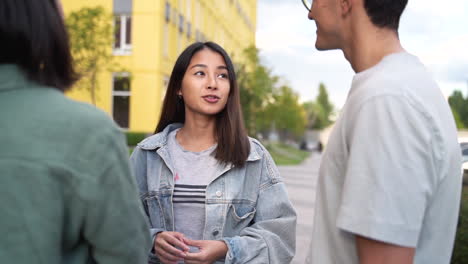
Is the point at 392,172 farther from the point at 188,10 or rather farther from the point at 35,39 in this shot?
the point at 188,10

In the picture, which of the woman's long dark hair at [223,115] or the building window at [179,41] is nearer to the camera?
the woman's long dark hair at [223,115]

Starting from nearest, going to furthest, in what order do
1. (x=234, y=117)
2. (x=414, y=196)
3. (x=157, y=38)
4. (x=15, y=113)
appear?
(x=15, y=113) < (x=414, y=196) < (x=234, y=117) < (x=157, y=38)

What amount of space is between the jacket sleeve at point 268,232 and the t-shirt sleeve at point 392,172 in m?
A: 1.20

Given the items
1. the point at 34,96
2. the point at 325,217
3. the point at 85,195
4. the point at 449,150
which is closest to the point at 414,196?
the point at 449,150

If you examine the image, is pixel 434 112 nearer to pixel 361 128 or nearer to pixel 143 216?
pixel 361 128

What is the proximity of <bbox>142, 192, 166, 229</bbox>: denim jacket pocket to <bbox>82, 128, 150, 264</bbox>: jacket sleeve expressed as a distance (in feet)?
4.25

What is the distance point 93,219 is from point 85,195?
0.21 feet

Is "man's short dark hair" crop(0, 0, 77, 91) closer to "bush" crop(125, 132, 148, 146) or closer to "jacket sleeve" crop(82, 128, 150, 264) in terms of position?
"jacket sleeve" crop(82, 128, 150, 264)

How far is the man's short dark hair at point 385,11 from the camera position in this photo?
1.44 m

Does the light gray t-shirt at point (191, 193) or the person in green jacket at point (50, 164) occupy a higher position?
the person in green jacket at point (50, 164)

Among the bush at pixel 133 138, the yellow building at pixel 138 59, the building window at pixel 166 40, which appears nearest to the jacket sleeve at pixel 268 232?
the bush at pixel 133 138

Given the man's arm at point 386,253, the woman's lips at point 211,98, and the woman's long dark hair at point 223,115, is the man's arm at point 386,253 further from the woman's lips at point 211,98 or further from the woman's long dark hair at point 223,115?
the woman's lips at point 211,98

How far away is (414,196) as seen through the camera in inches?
49.3

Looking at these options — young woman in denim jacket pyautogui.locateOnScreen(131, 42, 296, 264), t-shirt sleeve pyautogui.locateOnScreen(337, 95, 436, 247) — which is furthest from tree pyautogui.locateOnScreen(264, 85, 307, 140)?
t-shirt sleeve pyautogui.locateOnScreen(337, 95, 436, 247)
